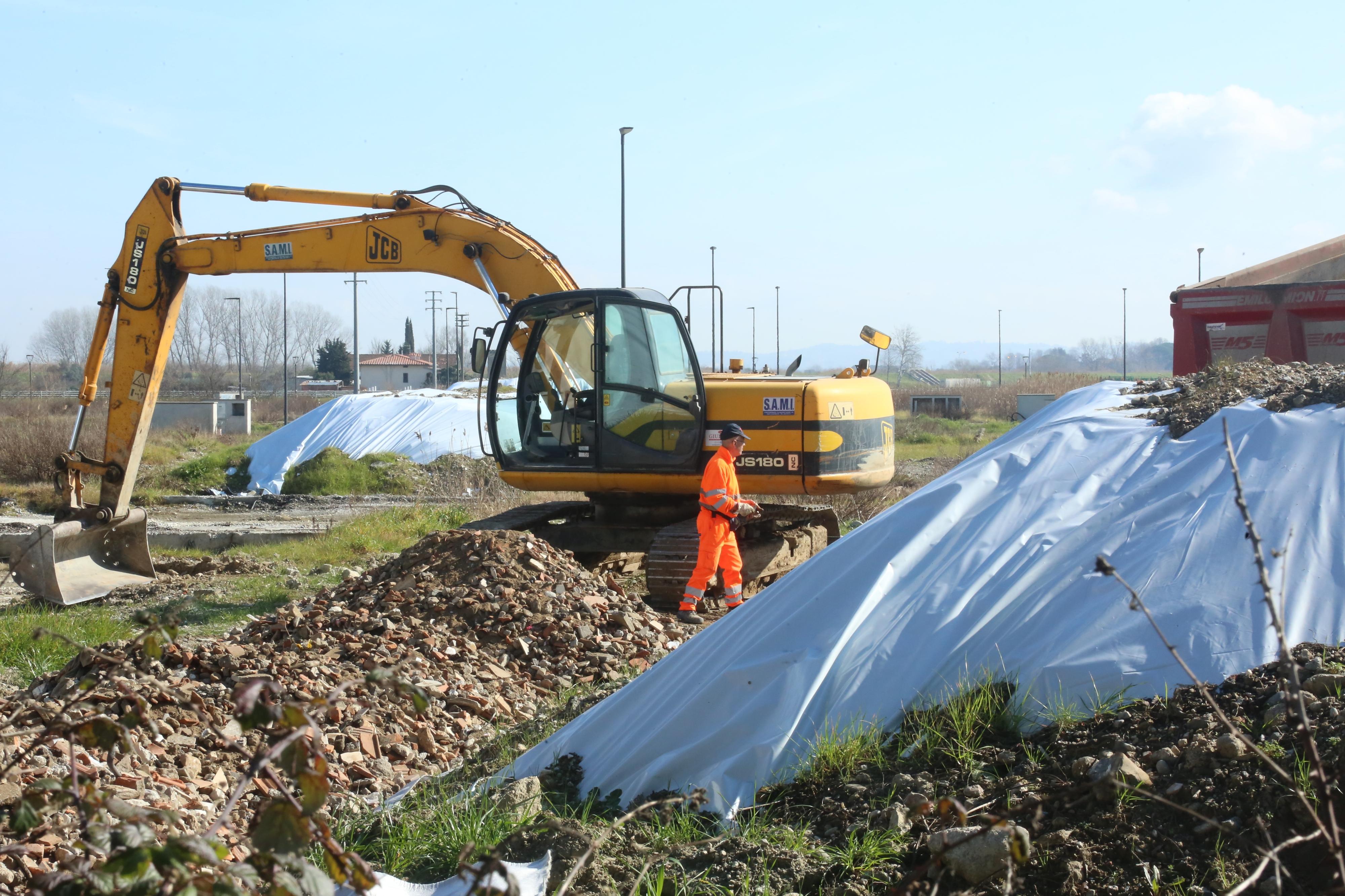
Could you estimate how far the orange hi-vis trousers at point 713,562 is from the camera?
897 centimetres

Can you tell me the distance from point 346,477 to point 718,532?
47.2 feet

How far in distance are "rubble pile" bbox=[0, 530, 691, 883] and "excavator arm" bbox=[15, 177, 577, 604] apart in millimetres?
2811

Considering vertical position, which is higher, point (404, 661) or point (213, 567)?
point (404, 661)

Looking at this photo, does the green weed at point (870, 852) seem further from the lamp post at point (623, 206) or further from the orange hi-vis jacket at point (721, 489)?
the lamp post at point (623, 206)

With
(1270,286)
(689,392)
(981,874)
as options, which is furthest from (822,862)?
(1270,286)

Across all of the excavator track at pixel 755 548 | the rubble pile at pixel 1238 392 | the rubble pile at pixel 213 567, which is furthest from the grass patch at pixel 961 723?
Answer: the rubble pile at pixel 213 567

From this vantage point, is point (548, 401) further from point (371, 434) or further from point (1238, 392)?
point (371, 434)

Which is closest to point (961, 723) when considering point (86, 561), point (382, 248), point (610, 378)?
point (610, 378)

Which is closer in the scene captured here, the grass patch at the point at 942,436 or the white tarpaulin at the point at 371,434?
the white tarpaulin at the point at 371,434

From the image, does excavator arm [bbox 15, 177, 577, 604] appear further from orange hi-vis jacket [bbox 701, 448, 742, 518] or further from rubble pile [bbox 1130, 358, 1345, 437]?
rubble pile [bbox 1130, 358, 1345, 437]

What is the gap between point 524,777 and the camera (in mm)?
4285

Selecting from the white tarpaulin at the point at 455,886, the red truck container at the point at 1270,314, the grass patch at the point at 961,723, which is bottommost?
the white tarpaulin at the point at 455,886

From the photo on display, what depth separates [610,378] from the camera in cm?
1004

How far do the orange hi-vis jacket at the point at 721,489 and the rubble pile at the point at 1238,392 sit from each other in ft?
10.5
